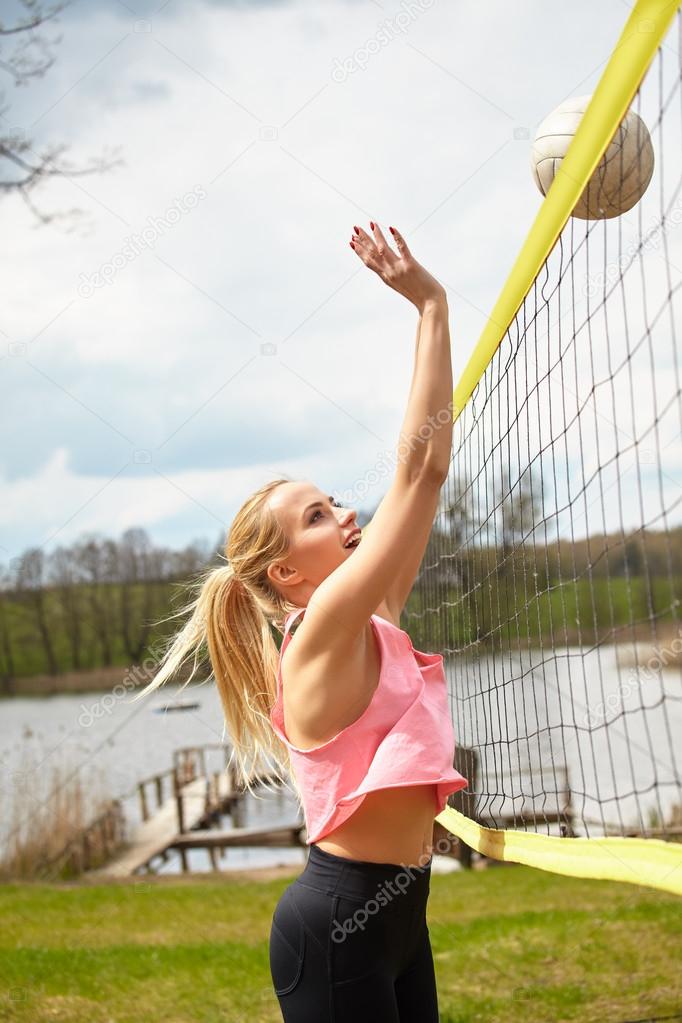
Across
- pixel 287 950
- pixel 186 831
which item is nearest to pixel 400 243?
pixel 287 950

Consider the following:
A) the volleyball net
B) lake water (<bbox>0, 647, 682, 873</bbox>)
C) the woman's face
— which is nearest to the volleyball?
the volleyball net

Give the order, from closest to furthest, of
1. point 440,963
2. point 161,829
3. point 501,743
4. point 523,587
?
1. point 501,743
2. point 523,587
3. point 440,963
4. point 161,829

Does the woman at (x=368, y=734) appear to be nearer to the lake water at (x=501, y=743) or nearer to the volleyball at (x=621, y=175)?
the lake water at (x=501, y=743)

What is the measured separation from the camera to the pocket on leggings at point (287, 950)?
1911mm

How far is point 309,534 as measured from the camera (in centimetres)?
216

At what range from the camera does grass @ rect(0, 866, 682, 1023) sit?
433 centimetres

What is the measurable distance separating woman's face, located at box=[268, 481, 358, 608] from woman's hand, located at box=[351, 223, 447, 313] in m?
0.52

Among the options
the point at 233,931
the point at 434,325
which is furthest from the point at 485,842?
the point at 233,931

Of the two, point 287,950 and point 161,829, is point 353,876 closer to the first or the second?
point 287,950

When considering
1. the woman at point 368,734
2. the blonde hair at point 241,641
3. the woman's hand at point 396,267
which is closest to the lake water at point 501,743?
the blonde hair at point 241,641

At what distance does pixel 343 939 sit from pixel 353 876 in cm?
11

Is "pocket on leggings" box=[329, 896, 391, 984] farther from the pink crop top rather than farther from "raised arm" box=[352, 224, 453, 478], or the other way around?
"raised arm" box=[352, 224, 453, 478]

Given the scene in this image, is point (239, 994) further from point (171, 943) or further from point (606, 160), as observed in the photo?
point (606, 160)

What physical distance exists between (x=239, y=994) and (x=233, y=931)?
231 cm
